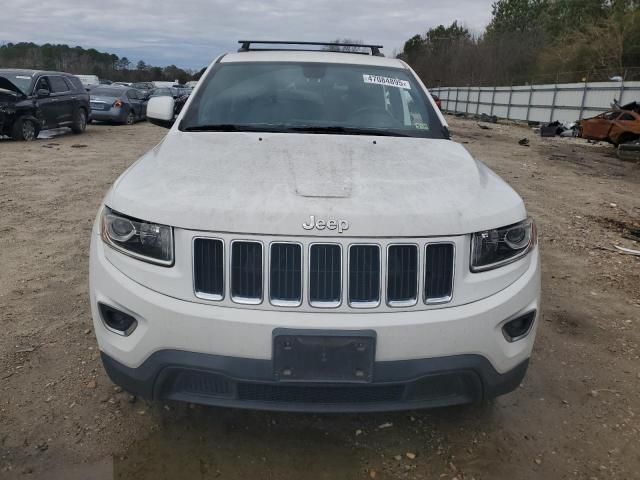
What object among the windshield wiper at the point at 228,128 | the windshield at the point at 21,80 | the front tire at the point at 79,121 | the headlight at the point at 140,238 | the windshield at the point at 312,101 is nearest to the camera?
the headlight at the point at 140,238

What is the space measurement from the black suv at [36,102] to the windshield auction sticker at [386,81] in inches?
455

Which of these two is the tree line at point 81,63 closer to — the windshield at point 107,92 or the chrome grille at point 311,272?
the windshield at point 107,92

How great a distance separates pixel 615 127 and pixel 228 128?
19.3m

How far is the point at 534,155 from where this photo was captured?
15.6 meters

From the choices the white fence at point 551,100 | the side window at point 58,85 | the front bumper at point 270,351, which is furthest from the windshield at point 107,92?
the white fence at point 551,100

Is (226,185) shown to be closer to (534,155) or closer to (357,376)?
(357,376)

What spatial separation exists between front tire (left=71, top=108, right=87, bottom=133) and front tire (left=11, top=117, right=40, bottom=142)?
1.79 metres

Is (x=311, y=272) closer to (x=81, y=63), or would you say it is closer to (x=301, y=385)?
(x=301, y=385)

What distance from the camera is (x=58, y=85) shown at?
48.7ft

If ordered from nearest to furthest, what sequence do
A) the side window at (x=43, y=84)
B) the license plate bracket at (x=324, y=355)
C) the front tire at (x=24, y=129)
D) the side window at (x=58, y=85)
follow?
the license plate bracket at (x=324, y=355)
the front tire at (x=24, y=129)
the side window at (x=43, y=84)
the side window at (x=58, y=85)

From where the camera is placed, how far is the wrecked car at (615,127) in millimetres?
18453

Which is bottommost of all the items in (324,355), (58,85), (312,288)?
(324,355)

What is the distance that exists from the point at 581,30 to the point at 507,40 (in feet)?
42.8

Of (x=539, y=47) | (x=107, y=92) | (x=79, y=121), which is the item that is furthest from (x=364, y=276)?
(x=539, y=47)
